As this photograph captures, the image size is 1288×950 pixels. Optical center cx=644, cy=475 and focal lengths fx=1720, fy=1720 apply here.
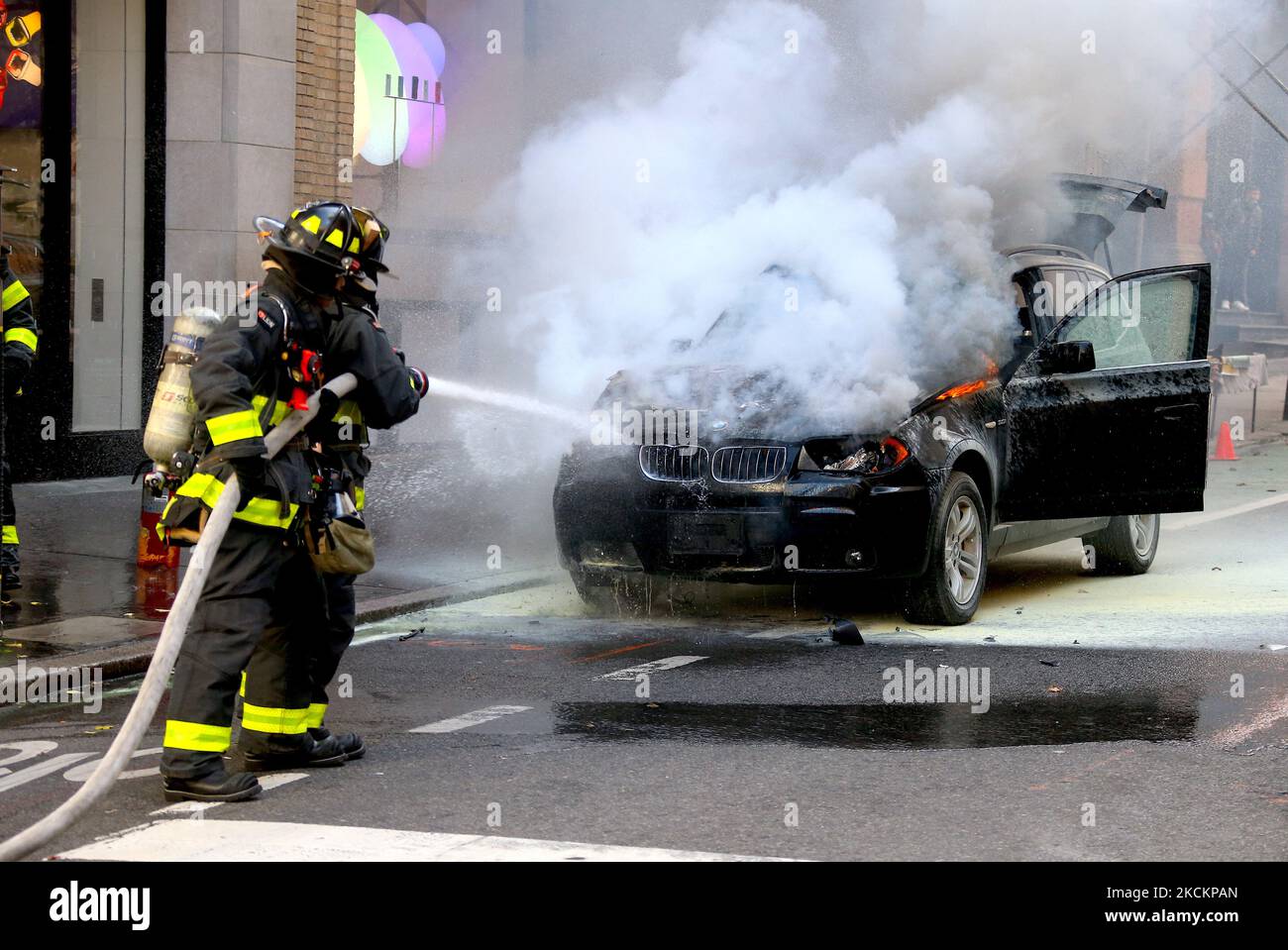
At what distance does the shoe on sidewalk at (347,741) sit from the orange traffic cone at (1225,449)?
13.0m

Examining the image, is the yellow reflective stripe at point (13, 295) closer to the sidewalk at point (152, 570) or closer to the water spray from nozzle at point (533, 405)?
the sidewalk at point (152, 570)

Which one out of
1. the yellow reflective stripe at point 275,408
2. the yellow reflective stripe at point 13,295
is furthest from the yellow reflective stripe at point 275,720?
the yellow reflective stripe at point 13,295

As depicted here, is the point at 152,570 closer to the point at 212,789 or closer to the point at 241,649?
the point at 241,649

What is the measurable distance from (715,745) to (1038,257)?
4.47 metres

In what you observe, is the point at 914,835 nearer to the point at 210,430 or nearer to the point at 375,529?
the point at 210,430

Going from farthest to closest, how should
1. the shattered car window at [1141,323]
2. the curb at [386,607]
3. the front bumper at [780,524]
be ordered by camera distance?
the shattered car window at [1141,323] < the front bumper at [780,524] < the curb at [386,607]

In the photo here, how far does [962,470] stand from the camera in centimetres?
840

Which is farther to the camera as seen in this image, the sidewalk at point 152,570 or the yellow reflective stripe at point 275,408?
the sidewalk at point 152,570

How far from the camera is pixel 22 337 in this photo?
831 cm

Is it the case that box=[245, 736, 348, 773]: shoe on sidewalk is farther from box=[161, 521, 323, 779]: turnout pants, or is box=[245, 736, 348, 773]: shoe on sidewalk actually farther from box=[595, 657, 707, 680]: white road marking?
box=[595, 657, 707, 680]: white road marking

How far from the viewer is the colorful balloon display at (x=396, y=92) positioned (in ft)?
49.6

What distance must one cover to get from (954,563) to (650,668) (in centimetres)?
179

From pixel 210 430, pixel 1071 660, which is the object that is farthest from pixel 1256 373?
pixel 210 430

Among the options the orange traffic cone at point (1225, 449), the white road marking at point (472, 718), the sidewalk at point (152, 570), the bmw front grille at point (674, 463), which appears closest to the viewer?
the white road marking at point (472, 718)
